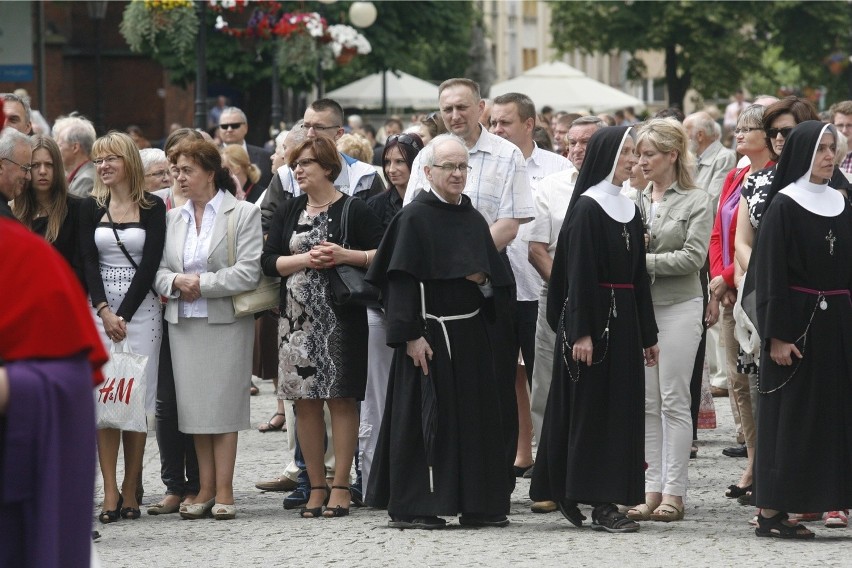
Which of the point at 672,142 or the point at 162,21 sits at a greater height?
the point at 162,21

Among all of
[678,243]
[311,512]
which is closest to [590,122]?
[678,243]

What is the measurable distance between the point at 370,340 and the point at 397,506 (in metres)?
1.14

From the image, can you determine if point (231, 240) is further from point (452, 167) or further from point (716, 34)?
point (716, 34)

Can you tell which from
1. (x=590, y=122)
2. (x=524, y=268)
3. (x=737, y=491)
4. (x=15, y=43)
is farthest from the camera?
(x=15, y=43)

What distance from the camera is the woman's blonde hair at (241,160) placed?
13258 mm

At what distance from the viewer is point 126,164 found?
9195 millimetres

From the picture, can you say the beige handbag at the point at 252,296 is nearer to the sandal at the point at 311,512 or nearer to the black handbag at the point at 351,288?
the black handbag at the point at 351,288

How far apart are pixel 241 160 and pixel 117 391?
15.5 ft

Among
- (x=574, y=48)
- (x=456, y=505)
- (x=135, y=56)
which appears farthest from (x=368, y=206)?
(x=574, y=48)

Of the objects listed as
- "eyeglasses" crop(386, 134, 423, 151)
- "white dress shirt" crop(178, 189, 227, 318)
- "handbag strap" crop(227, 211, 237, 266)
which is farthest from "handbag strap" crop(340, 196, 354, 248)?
"eyeglasses" crop(386, 134, 423, 151)

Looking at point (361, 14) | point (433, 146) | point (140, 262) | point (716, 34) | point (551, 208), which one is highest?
point (716, 34)

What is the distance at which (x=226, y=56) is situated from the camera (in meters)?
33.3

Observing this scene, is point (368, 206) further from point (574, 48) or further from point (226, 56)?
point (574, 48)

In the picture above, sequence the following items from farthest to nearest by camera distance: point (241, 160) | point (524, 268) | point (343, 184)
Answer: point (241, 160) → point (524, 268) → point (343, 184)
